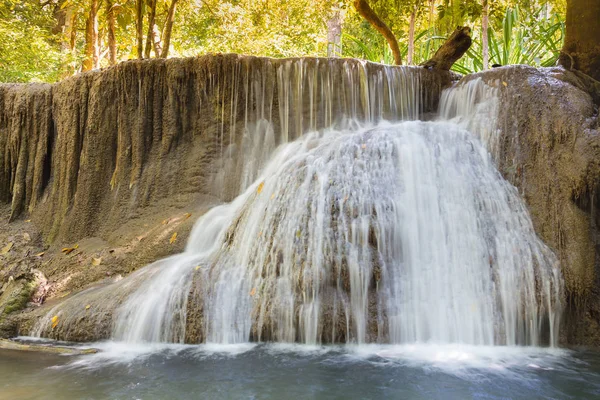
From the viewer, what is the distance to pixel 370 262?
512cm

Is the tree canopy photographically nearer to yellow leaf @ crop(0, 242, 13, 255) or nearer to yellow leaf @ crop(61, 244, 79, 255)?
→ yellow leaf @ crop(61, 244, 79, 255)

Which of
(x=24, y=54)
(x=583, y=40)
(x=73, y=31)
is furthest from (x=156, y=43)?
(x=583, y=40)

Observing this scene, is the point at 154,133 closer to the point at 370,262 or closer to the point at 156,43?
the point at 370,262

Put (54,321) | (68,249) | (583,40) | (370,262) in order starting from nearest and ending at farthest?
(370,262) < (54,321) < (583,40) < (68,249)

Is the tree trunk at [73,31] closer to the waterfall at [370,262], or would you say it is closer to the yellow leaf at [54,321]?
the waterfall at [370,262]

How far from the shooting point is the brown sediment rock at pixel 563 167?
16.4 ft

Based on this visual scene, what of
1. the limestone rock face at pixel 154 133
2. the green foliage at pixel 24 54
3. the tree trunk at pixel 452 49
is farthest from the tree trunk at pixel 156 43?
the tree trunk at pixel 452 49

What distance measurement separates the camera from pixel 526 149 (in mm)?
5891

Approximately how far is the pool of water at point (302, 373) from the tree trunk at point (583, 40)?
407cm

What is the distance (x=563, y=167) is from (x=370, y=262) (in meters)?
2.29

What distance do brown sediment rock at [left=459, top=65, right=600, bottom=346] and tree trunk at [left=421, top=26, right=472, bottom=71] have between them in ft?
5.69

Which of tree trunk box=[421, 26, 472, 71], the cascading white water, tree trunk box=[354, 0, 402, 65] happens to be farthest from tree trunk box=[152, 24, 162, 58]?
the cascading white water

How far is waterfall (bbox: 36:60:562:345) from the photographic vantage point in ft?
16.1

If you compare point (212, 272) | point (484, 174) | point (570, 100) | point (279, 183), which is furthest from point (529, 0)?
point (212, 272)
